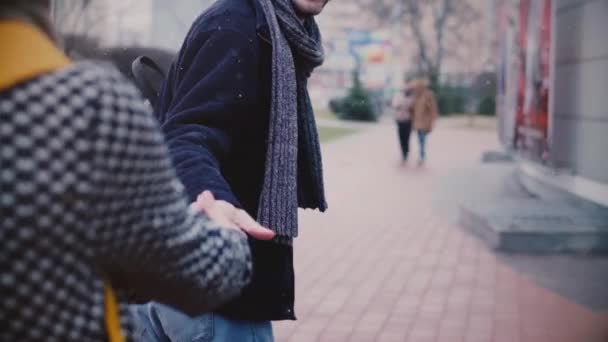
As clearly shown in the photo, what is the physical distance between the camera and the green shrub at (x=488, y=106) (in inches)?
1457

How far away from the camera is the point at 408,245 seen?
294 inches

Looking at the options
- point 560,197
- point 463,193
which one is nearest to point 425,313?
point 560,197

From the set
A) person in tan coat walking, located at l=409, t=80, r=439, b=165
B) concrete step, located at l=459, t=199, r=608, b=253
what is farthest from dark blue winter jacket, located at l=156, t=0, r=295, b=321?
person in tan coat walking, located at l=409, t=80, r=439, b=165

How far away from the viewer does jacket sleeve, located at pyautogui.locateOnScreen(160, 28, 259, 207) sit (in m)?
1.85

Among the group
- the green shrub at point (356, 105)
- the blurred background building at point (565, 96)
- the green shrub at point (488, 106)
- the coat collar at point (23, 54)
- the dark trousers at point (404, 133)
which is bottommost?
the green shrub at point (488, 106)

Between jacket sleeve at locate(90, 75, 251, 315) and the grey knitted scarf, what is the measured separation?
78 centimetres

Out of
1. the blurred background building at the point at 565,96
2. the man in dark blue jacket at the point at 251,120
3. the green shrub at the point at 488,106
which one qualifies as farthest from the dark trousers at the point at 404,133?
the green shrub at the point at 488,106

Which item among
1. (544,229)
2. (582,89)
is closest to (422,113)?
(582,89)

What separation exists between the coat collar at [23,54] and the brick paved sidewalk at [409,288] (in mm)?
3776

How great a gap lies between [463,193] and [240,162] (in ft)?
31.0

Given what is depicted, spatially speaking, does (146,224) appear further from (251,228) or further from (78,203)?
(251,228)

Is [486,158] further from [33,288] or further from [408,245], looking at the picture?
[33,288]

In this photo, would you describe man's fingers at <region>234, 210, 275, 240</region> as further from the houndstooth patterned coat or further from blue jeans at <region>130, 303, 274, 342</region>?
blue jeans at <region>130, 303, 274, 342</region>

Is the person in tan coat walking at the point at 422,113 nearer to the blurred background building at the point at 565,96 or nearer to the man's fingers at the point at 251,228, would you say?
the blurred background building at the point at 565,96
